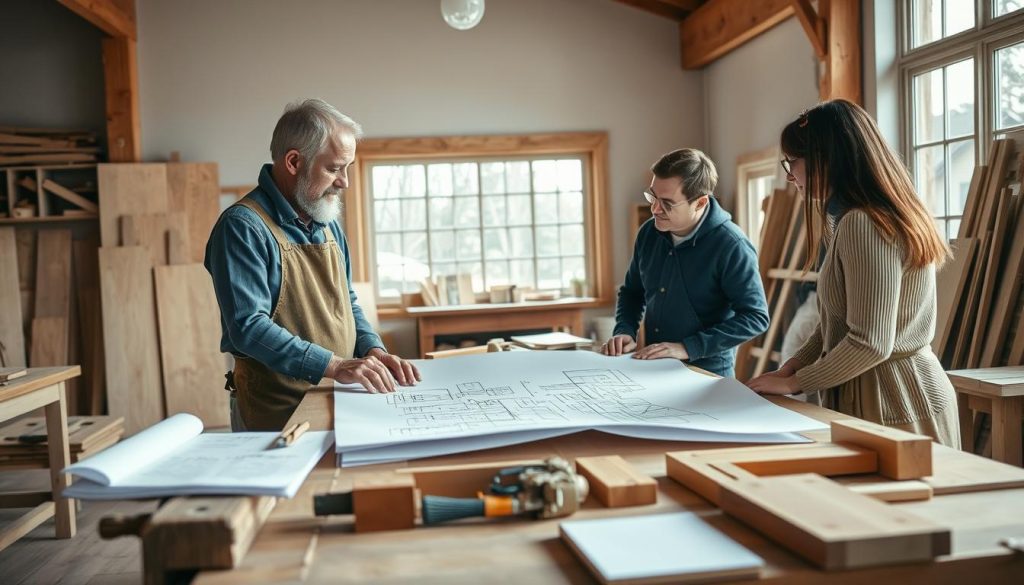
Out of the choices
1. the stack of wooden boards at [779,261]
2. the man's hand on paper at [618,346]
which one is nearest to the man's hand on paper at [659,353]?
the man's hand on paper at [618,346]

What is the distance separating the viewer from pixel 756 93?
6.19 meters

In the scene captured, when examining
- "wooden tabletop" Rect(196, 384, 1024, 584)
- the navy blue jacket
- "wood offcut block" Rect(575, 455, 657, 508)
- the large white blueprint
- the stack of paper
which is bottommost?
"wooden tabletop" Rect(196, 384, 1024, 584)

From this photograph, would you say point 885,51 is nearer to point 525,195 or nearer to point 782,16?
point 782,16

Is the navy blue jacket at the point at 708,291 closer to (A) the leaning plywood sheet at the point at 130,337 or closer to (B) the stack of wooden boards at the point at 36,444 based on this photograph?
(B) the stack of wooden boards at the point at 36,444

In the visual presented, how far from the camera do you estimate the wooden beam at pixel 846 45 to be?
4699mm

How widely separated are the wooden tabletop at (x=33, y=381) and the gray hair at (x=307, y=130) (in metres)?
1.99

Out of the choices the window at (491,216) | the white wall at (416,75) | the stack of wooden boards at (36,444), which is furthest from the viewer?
the window at (491,216)

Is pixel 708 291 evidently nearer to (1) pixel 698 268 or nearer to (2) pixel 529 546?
(1) pixel 698 268

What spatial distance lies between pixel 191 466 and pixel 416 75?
618 centimetres

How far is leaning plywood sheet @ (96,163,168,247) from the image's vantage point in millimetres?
6406

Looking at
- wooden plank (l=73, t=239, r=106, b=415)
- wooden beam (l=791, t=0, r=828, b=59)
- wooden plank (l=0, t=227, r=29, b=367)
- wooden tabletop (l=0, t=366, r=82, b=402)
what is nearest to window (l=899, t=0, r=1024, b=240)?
wooden beam (l=791, t=0, r=828, b=59)

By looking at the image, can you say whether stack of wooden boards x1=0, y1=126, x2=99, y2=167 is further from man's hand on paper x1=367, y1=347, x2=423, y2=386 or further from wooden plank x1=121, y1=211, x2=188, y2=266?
man's hand on paper x1=367, y1=347, x2=423, y2=386

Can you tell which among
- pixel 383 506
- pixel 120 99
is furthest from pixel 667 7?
pixel 383 506

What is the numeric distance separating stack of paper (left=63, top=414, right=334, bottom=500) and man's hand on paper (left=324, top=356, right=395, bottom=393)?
0.47m
